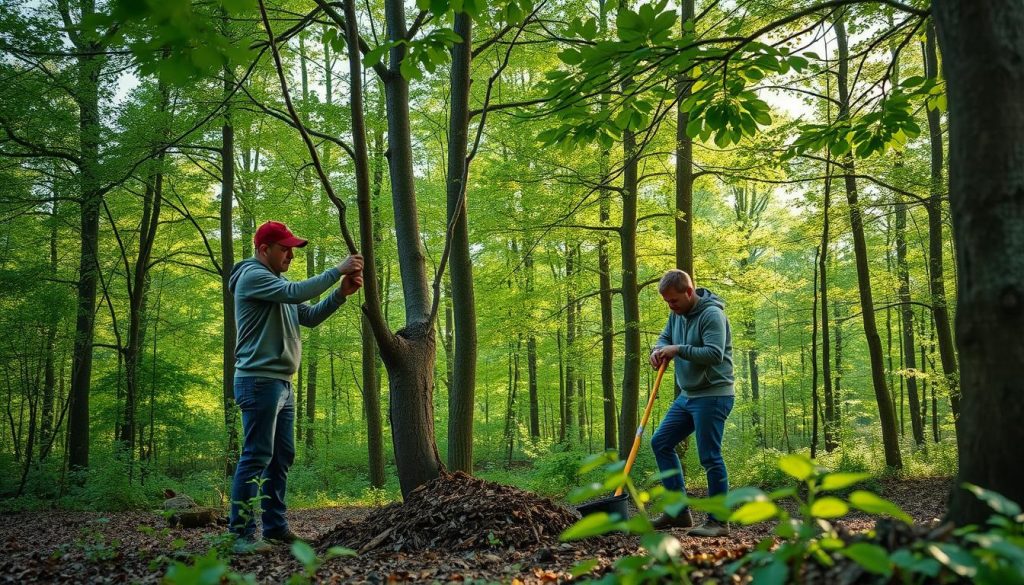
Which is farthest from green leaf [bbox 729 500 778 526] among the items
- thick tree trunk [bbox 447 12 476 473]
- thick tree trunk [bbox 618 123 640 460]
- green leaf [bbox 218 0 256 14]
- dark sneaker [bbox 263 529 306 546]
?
thick tree trunk [bbox 618 123 640 460]

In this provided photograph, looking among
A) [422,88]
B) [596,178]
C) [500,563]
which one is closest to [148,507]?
[500,563]

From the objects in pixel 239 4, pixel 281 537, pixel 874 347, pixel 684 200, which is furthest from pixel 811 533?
pixel 874 347

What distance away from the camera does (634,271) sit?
10.3 metres

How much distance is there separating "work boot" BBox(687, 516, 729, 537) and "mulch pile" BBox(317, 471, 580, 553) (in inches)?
32.1

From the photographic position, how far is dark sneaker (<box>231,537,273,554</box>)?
128 inches

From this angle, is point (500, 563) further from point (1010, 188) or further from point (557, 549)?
point (1010, 188)

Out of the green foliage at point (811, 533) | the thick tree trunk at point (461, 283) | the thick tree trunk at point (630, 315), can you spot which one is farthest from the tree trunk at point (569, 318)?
the green foliage at point (811, 533)

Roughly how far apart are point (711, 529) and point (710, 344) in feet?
4.14

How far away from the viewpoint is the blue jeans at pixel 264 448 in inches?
144

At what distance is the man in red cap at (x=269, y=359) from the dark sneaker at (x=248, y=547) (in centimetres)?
2

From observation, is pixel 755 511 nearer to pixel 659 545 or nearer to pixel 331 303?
pixel 659 545

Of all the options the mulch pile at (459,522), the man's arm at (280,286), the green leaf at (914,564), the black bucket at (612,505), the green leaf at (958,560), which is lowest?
the mulch pile at (459,522)

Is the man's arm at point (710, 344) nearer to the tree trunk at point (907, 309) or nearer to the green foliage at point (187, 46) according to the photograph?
the green foliage at point (187, 46)

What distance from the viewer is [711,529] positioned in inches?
156
